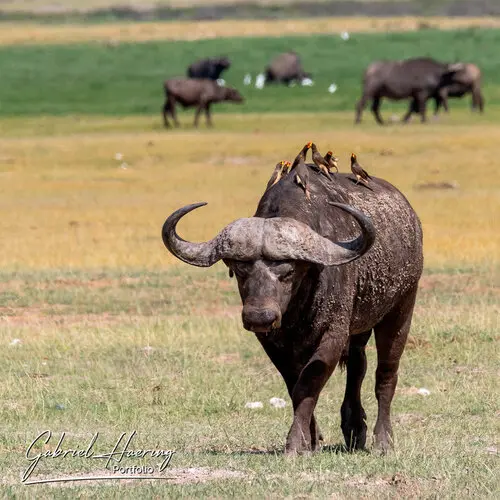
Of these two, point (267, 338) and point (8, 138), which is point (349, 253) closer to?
point (267, 338)

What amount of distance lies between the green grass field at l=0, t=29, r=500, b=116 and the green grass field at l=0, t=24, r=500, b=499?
8.24 meters

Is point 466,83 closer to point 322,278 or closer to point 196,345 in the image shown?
point 196,345

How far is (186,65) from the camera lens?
63219 millimetres

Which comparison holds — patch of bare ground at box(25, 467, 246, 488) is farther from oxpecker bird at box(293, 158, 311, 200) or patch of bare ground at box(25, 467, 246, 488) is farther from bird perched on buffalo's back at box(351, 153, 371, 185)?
bird perched on buffalo's back at box(351, 153, 371, 185)

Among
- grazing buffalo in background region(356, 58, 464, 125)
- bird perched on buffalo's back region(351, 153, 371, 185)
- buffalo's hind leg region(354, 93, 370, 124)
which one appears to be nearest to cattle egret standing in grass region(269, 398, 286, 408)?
bird perched on buffalo's back region(351, 153, 371, 185)

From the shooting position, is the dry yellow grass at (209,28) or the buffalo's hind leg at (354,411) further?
the dry yellow grass at (209,28)

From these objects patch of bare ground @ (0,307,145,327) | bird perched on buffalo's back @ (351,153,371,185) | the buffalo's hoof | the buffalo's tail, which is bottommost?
patch of bare ground @ (0,307,145,327)

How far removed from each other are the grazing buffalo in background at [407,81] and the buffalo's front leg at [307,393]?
120ft

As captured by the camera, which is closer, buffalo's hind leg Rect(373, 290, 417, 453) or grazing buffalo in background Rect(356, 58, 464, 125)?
buffalo's hind leg Rect(373, 290, 417, 453)

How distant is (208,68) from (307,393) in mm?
50303

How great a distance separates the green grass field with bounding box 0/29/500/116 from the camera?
163 ft

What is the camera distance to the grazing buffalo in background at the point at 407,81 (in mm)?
44938

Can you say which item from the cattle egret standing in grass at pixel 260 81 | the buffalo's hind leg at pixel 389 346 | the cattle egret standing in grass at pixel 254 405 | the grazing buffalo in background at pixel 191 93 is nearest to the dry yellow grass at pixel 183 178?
the grazing buffalo in background at pixel 191 93

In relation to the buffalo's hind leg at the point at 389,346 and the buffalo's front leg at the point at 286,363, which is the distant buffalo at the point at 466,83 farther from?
the buffalo's front leg at the point at 286,363
